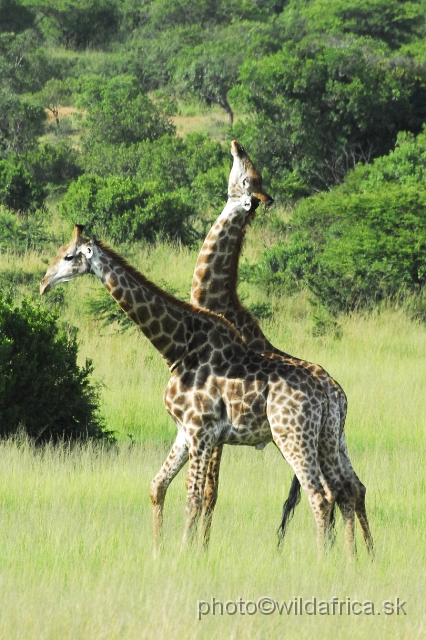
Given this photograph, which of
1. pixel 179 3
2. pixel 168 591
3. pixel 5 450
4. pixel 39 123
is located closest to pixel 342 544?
pixel 168 591

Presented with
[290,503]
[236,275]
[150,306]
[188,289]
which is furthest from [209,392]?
[188,289]

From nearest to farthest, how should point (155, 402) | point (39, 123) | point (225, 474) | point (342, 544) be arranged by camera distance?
point (342, 544) → point (225, 474) → point (155, 402) → point (39, 123)

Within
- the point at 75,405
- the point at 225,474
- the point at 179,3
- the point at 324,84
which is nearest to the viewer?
the point at 225,474

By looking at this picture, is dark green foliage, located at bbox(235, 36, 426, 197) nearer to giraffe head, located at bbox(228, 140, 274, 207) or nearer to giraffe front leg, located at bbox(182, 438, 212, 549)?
giraffe head, located at bbox(228, 140, 274, 207)

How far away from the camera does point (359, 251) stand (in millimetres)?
17516

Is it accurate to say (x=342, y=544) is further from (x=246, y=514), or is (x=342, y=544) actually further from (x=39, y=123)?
(x=39, y=123)

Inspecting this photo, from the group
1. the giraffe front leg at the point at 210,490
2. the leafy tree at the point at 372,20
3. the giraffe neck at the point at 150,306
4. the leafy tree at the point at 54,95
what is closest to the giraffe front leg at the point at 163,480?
the giraffe front leg at the point at 210,490

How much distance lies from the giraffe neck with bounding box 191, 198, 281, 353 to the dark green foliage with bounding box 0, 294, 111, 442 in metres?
3.05

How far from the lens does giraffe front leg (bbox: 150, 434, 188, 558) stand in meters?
6.09

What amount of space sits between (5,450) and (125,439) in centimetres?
161

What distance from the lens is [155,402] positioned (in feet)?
36.8

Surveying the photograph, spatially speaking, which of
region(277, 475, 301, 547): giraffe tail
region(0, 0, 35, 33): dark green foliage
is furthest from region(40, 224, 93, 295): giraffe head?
region(0, 0, 35, 33): dark green foliage

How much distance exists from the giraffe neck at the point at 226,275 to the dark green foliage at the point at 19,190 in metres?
17.3

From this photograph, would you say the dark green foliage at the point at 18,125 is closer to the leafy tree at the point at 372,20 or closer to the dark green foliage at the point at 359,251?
the dark green foliage at the point at 359,251
